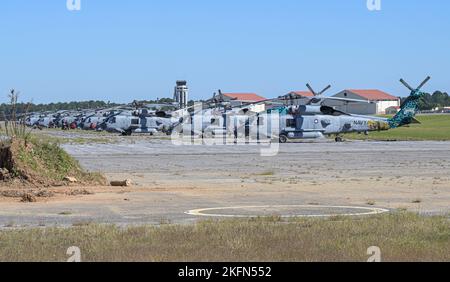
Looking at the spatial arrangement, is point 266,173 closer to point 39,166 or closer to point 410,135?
point 39,166

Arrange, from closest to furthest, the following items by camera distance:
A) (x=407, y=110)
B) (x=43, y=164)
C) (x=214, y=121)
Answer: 1. (x=43, y=164)
2. (x=407, y=110)
3. (x=214, y=121)

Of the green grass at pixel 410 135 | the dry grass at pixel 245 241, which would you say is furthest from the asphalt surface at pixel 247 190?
the green grass at pixel 410 135

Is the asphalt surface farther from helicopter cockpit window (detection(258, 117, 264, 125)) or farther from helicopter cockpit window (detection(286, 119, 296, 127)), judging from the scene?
helicopter cockpit window (detection(258, 117, 264, 125))

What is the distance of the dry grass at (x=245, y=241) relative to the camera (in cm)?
996

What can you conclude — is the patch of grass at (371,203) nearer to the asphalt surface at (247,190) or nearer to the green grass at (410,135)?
the asphalt surface at (247,190)

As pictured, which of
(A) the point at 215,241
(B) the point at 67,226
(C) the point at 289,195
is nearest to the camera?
(A) the point at 215,241

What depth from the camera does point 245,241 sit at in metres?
11.2

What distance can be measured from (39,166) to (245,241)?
12341mm

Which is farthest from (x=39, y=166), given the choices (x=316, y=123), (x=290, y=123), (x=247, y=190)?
(x=316, y=123)

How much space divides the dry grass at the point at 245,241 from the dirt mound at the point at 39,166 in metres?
8.56
